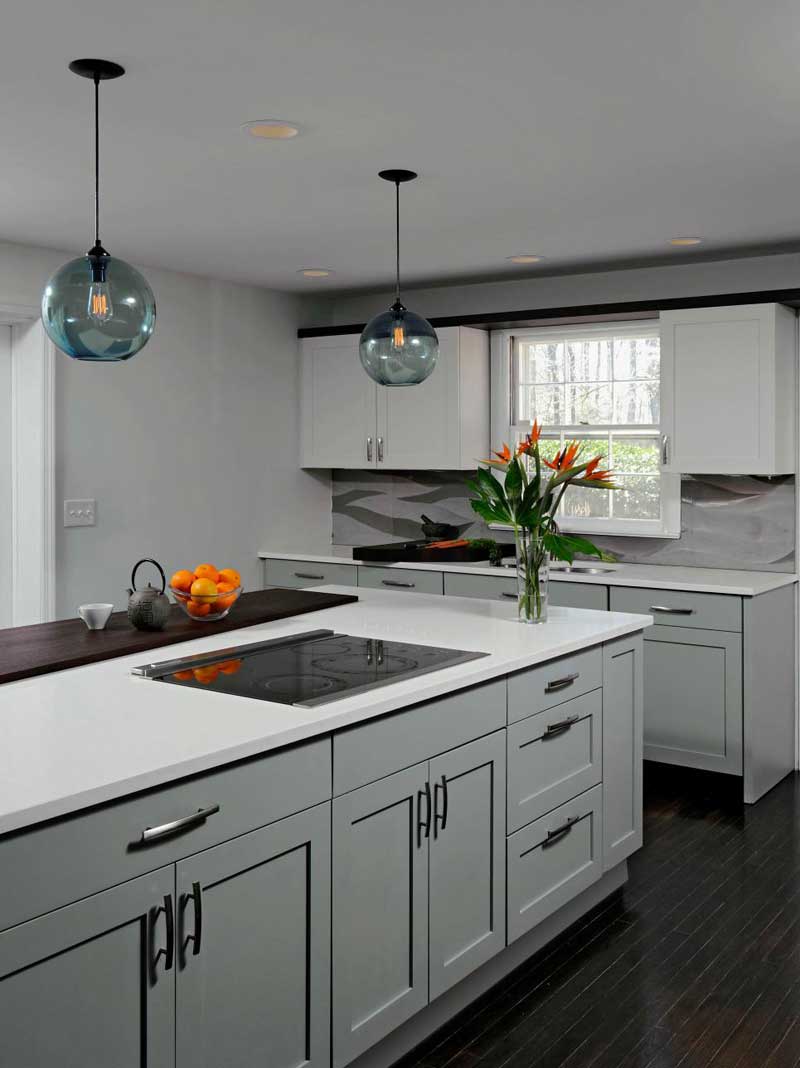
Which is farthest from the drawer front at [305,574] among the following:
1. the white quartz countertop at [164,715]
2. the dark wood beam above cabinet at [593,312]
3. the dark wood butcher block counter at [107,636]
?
the white quartz countertop at [164,715]

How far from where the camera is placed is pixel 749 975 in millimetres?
2912

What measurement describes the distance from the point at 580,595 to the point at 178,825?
10.4ft

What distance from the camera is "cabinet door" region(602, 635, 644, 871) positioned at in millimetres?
3340

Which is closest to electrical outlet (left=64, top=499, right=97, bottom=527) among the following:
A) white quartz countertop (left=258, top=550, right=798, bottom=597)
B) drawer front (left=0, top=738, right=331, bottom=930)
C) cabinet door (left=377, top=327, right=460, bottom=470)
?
white quartz countertop (left=258, top=550, right=798, bottom=597)

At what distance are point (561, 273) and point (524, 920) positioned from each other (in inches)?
138

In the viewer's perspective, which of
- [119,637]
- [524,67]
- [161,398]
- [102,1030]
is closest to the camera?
[102,1030]

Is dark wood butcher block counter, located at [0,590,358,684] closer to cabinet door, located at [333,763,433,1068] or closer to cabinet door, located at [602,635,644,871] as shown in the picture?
cabinet door, located at [333,763,433,1068]

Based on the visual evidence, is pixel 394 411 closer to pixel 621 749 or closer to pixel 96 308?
pixel 621 749

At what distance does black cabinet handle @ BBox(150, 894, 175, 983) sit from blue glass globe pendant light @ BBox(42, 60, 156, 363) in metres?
1.24

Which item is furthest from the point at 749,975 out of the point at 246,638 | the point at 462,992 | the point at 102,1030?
the point at 102,1030

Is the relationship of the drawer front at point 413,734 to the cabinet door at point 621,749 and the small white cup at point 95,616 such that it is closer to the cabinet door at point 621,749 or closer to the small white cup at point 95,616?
the cabinet door at point 621,749

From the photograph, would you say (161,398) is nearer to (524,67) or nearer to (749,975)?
(524,67)

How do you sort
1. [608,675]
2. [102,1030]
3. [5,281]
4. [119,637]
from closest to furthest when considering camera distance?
[102,1030] < [119,637] < [608,675] < [5,281]

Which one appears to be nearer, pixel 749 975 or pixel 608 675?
pixel 749 975
